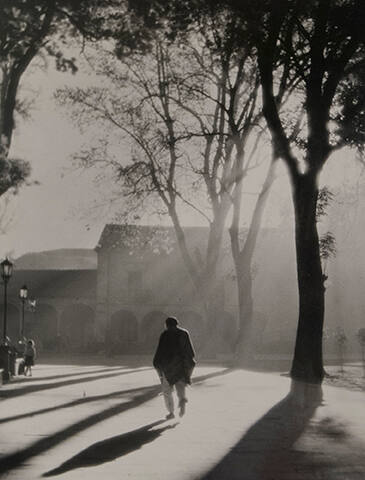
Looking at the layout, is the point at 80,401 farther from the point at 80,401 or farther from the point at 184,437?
the point at 184,437

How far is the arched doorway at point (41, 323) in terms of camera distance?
5230 centimetres

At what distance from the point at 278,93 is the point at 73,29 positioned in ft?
32.6

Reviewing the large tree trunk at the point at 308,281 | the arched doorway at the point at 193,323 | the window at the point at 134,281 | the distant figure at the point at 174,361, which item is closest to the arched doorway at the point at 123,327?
the window at the point at 134,281

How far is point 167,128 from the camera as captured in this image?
2762cm

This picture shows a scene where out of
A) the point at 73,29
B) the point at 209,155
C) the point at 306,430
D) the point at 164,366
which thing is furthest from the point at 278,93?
the point at 306,430

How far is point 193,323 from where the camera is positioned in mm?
52500

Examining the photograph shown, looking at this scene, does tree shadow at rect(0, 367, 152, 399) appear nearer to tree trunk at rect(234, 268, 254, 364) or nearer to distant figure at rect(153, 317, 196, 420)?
distant figure at rect(153, 317, 196, 420)

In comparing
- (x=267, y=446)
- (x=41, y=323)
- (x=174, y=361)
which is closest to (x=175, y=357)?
(x=174, y=361)

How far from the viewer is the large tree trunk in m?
16.3

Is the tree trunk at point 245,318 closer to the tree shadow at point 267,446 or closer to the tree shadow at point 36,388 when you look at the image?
the tree shadow at point 36,388

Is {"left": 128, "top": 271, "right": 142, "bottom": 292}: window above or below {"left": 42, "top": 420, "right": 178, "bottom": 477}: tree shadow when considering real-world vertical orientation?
above

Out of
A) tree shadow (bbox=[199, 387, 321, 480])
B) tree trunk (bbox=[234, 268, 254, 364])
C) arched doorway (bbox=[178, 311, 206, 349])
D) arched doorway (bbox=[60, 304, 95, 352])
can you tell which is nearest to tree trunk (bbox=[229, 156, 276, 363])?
tree trunk (bbox=[234, 268, 254, 364])

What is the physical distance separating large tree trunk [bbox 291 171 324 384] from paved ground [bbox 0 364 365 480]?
1.91 meters

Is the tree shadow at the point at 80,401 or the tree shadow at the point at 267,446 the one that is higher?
the tree shadow at the point at 267,446
